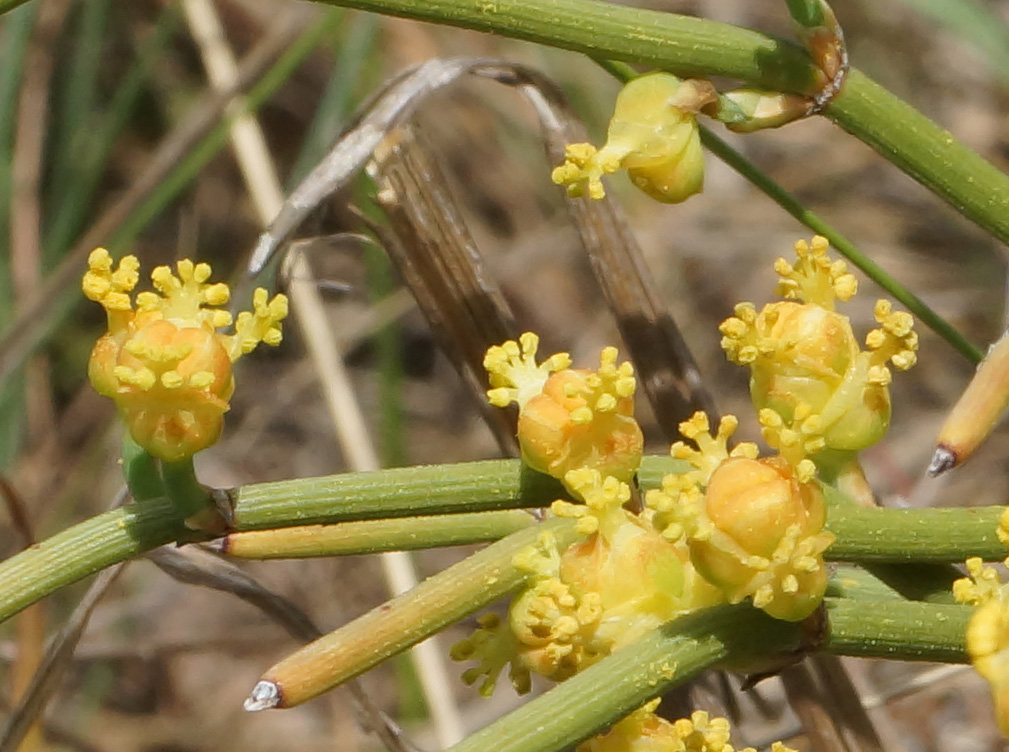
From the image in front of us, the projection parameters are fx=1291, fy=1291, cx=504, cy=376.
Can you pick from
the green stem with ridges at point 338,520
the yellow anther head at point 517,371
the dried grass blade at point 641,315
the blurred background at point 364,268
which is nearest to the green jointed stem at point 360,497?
the green stem with ridges at point 338,520

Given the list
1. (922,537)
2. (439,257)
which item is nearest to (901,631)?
(922,537)

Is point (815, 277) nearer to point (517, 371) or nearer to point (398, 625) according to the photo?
point (517, 371)

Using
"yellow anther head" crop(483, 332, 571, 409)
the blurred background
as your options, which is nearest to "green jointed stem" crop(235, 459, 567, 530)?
"yellow anther head" crop(483, 332, 571, 409)

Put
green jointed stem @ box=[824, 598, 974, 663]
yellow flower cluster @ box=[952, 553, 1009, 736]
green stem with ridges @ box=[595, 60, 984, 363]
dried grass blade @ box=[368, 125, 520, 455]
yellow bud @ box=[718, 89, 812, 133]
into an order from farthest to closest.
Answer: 1. dried grass blade @ box=[368, 125, 520, 455]
2. green stem with ridges @ box=[595, 60, 984, 363]
3. yellow bud @ box=[718, 89, 812, 133]
4. green jointed stem @ box=[824, 598, 974, 663]
5. yellow flower cluster @ box=[952, 553, 1009, 736]

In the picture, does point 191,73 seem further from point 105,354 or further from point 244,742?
point 105,354

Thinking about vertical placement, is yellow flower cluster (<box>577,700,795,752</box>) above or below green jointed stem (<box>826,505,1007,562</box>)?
below

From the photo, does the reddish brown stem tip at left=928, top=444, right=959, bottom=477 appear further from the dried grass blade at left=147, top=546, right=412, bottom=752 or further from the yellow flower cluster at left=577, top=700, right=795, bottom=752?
the dried grass blade at left=147, top=546, right=412, bottom=752

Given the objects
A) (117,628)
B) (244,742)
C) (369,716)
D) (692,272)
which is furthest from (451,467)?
(692,272)
